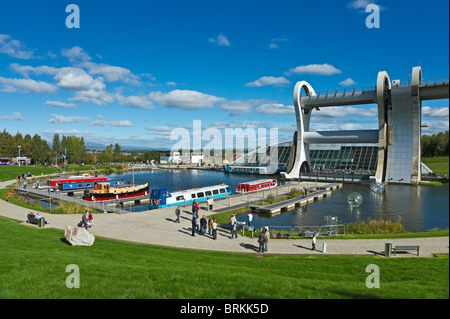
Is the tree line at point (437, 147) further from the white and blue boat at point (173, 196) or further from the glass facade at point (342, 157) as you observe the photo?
the white and blue boat at point (173, 196)

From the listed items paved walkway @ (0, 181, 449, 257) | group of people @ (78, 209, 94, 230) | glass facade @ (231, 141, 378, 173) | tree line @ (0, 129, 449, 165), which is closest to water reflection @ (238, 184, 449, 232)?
paved walkway @ (0, 181, 449, 257)

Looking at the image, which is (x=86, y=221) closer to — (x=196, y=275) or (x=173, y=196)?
(x=173, y=196)

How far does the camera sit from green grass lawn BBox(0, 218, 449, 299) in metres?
8.55

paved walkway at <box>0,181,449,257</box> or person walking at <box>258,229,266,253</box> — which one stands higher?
person walking at <box>258,229,266,253</box>

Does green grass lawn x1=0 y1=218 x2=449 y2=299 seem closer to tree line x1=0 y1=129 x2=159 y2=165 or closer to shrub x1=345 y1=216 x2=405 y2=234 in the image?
shrub x1=345 y1=216 x2=405 y2=234

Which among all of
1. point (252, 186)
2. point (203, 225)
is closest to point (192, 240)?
point (203, 225)

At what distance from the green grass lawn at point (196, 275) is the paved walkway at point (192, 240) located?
66.1 inches

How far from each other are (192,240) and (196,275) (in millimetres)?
10194

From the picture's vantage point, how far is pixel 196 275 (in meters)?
10.6

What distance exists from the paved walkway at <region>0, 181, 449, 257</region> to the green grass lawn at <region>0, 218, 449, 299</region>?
5.51 ft

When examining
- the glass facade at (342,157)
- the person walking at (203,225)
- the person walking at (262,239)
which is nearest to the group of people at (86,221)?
the person walking at (203,225)

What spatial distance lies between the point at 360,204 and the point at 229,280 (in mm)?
31631
